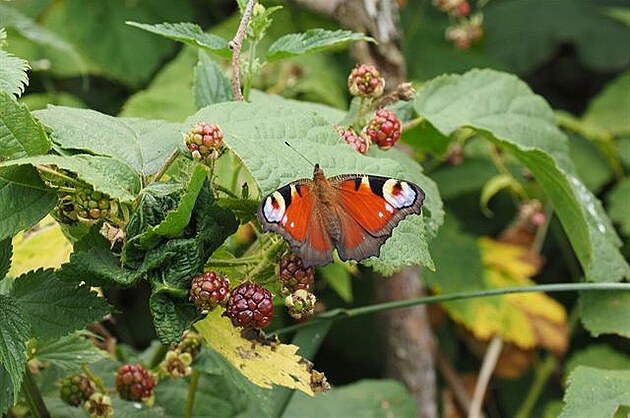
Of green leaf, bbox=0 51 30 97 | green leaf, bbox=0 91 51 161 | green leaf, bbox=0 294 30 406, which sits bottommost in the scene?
green leaf, bbox=0 294 30 406

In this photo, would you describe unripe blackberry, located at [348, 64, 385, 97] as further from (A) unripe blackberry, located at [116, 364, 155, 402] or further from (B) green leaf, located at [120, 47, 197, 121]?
(B) green leaf, located at [120, 47, 197, 121]

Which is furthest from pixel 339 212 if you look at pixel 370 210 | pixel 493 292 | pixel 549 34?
pixel 549 34

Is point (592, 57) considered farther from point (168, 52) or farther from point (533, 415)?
point (168, 52)

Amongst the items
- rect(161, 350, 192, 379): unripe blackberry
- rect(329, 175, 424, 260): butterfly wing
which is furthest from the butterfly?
rect(161, 350, 192, 379): unripe blackberry

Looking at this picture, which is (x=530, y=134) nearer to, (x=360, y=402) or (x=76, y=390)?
(x=360, y=402)

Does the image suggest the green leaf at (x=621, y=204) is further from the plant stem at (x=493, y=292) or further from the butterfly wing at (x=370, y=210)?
the butterfly wing at (x=370, y=210)

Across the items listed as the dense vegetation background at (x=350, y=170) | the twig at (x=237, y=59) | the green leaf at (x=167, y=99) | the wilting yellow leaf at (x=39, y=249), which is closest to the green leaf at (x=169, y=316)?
the dense vegetation background at (x=350, y=170)

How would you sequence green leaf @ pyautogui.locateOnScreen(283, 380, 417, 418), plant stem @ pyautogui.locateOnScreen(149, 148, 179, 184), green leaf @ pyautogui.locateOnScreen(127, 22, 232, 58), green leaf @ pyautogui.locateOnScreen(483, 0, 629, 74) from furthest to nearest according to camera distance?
1. green leaf @ pyautogui.locateOnScreen(483, 0, 629, 74)
2. green leaf @ pyautogui.locateOnScreen(283, 380, 417, 418)
3. green leaf @ pyautogui.locateOnScreen(127, 22, 232, 58)
4. plant stem @ pyautogui.locateOnScreen(149, 148, 179, 184)
